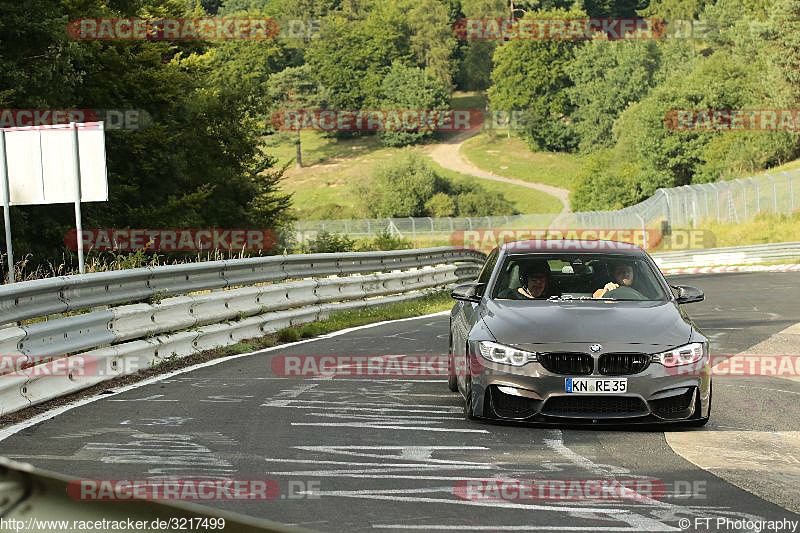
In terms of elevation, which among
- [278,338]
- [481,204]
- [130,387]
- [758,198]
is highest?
[130,387]

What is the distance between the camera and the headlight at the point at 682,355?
862cm

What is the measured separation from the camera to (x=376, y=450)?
775 centimetres

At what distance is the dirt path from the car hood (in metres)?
111

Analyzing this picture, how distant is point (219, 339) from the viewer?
14.3 metres

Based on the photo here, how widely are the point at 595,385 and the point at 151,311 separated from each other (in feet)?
18.1

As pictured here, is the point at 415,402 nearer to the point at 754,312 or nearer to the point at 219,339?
the point at 219,339

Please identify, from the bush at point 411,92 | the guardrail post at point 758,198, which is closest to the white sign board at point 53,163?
the guardrail post at point 758,198

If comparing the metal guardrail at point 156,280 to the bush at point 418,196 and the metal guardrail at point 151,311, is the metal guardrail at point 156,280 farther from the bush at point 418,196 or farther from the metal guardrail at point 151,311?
the bush at point 418,196

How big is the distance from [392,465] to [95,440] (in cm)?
213

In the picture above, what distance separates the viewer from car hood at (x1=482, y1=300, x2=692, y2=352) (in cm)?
867

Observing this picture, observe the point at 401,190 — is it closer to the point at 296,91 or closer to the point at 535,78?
the point at 296,91

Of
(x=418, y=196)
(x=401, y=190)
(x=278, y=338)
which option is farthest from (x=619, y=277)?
(x=418, y=196)

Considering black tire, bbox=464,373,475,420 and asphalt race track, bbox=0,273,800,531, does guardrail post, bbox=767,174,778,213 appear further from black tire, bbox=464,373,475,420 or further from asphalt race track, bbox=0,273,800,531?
black tire, bbox=464,373,475,420

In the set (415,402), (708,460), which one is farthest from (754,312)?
(708,460)
